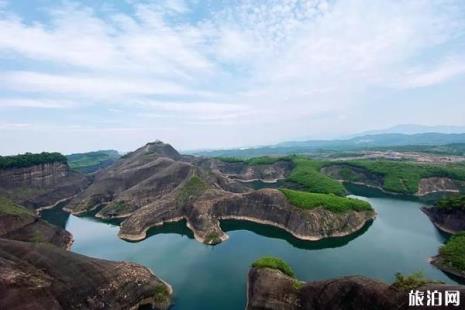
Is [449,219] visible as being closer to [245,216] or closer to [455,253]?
[455,253]

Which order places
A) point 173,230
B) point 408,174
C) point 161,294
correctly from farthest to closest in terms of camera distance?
point 408,174 → point 173,230 → point 161,294

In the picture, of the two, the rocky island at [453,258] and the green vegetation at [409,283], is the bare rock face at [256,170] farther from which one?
the green vegetation at [409,283]

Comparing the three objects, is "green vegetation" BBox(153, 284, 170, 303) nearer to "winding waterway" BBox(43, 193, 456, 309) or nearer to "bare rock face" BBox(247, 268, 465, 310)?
"winding waterway" BBox(43, 193, 456, 309)

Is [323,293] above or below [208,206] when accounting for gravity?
below

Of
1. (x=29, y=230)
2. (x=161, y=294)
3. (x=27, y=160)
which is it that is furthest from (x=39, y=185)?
(x=161, y=294)

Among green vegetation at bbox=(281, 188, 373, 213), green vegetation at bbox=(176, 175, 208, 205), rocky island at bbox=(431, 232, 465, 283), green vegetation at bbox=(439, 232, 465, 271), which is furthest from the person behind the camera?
green vegetation at bbox=(176, 175, 208, 205)

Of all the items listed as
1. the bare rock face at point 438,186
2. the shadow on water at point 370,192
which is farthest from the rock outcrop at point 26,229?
the bare rock face at point 438,186

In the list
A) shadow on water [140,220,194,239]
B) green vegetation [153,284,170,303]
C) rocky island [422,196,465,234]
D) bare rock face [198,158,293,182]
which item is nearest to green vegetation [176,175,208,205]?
shadow on water [140,220,194,239]
